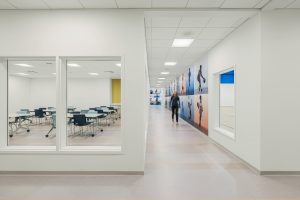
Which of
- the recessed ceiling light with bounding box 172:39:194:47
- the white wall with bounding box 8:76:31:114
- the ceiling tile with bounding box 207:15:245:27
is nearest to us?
the ceiling tile with bounding box 207:15:245:27

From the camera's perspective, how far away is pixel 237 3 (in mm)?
3637

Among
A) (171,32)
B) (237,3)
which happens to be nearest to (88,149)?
(171,32)

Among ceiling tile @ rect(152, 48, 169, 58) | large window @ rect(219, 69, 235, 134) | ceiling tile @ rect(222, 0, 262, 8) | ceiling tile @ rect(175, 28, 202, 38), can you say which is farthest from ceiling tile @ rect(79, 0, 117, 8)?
large window @ rect(219, 69, 235, 134)

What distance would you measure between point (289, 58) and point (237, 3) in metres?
1.42

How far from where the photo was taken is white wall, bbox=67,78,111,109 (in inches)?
680

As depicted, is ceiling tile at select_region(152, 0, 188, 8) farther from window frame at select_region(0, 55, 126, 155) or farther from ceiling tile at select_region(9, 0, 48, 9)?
ceiling tile at select_region(9, 0, 48, 9)

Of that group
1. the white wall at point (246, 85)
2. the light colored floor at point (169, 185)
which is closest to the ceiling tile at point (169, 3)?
the white wall at point (246, 85)

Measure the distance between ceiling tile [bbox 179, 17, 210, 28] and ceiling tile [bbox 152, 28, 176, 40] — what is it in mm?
420

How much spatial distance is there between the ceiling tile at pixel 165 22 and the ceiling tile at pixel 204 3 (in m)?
0.63

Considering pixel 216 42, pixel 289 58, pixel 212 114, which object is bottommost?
pixel 212 114

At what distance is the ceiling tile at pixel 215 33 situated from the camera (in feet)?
16.2

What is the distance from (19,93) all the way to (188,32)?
15485 mm

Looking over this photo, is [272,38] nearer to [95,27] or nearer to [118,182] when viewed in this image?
[95,27]

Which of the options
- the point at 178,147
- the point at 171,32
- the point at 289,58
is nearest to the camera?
the point at 289,58
